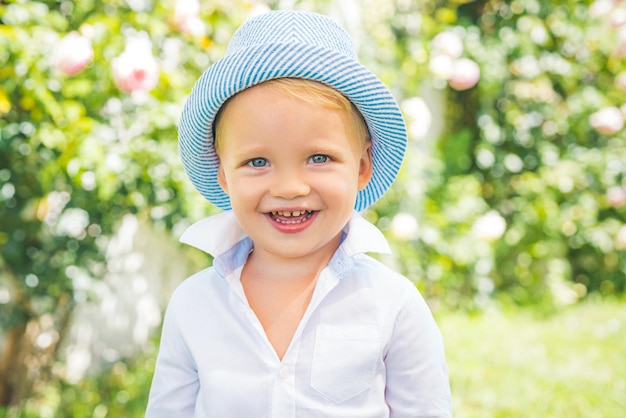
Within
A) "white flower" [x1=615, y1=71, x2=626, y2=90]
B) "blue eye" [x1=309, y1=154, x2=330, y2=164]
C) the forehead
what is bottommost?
"white flower" [x1=615, y1=71, x2=626, y2=90]

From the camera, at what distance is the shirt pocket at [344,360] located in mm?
1377

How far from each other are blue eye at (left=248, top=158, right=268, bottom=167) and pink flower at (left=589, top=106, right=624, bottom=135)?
12.9 ft

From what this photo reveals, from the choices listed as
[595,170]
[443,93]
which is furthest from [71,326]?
[595,170]

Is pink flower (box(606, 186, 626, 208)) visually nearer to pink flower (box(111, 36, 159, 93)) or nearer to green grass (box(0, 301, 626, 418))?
green grass (box(0, 301, 626, 418))

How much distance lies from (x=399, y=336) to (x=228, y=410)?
36 centimetres

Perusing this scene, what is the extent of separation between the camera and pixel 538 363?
3.63 metres

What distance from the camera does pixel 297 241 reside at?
138cm

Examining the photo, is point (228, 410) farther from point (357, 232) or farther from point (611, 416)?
point (611, 416)

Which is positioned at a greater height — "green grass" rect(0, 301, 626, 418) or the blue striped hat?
the blue striped hat

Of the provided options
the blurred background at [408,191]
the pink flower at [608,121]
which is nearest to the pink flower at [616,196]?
the blurred background at [408,191]

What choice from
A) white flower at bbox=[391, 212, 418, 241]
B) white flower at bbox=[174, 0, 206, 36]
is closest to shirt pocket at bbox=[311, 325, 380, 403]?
white flower at bbox=[174, 0, 206, 36]

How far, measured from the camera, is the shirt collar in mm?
1478

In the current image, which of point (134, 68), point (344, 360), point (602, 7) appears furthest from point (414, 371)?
point (602, 7)

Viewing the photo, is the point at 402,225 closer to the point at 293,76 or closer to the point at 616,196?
the point at 616,196
